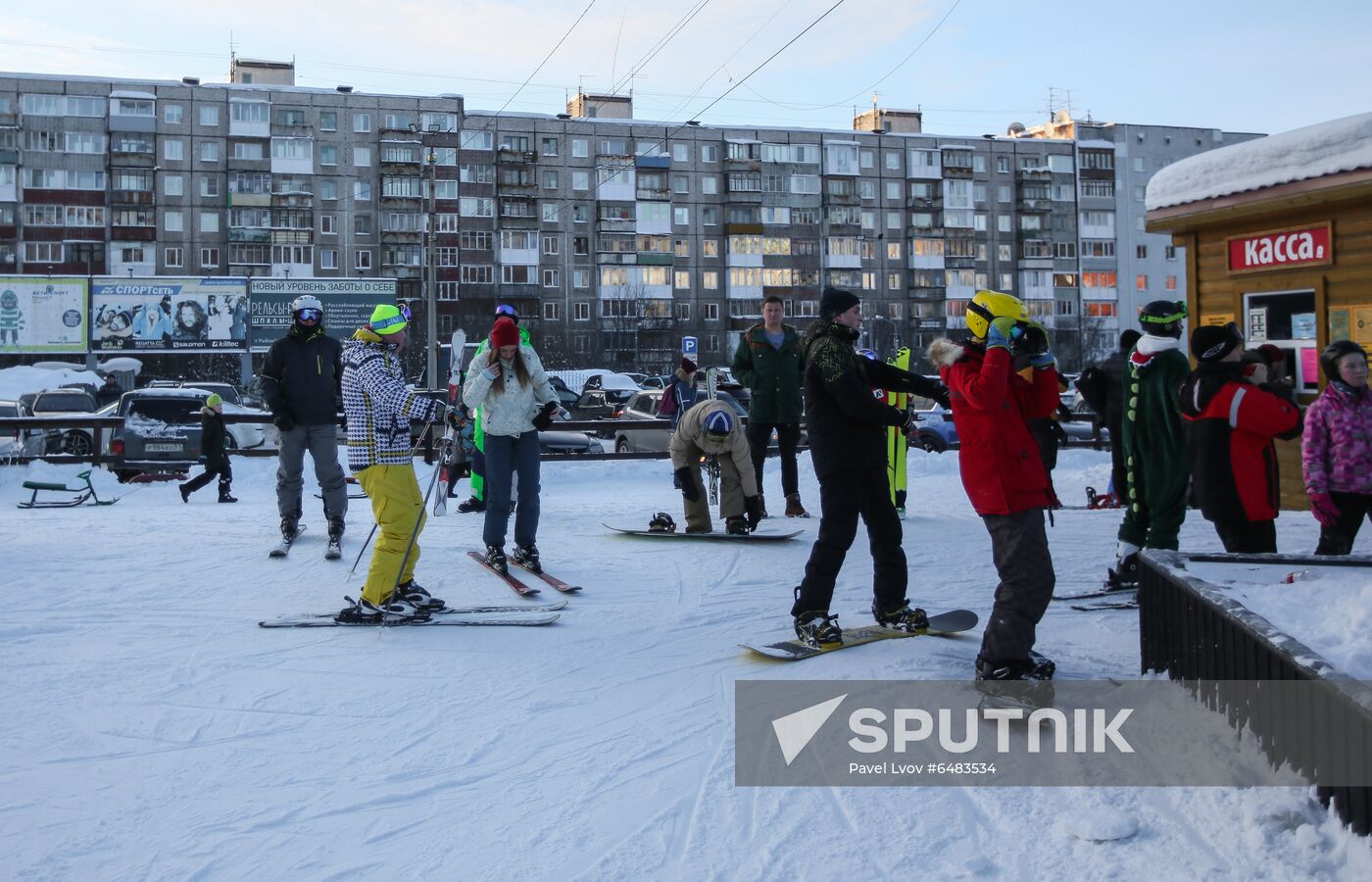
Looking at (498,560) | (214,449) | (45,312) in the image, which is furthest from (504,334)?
(45,312)

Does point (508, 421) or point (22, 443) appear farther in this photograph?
point (22, 443)

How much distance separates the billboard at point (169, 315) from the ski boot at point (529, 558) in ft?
156


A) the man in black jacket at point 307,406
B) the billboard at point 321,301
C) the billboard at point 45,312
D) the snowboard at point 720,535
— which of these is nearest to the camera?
the man in black jacket at point 307,406

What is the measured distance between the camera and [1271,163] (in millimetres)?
10914

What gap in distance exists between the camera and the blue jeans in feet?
24.0

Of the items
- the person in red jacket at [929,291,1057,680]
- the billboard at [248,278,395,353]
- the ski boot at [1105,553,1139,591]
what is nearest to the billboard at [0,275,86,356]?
the billboard at [248,278,395,353]

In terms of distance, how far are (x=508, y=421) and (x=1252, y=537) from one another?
4236mm

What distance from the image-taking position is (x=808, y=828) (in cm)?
333

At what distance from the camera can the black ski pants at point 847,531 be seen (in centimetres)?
529

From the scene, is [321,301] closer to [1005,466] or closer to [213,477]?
[213,477]

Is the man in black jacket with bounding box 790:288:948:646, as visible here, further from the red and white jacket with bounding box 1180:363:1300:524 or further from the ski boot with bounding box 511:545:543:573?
the ski boot with bounding box 511:545:543:573

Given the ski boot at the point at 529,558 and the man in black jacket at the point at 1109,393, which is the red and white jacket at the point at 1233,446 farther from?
the ski boot at the point at 529,558

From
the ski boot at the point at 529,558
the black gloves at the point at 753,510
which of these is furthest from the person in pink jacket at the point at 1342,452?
the ski boot at the point at 529,558

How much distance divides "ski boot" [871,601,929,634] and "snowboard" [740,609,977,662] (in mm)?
33
